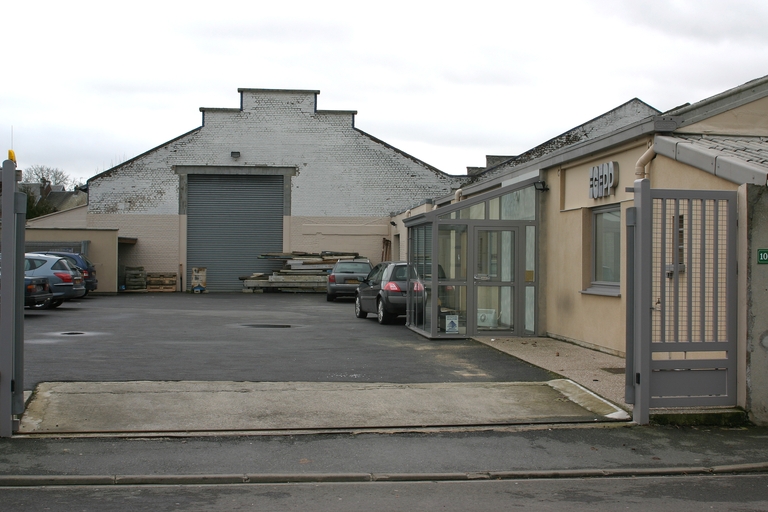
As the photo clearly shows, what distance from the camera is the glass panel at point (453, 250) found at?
1465 cm

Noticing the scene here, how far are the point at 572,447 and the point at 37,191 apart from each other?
241ft

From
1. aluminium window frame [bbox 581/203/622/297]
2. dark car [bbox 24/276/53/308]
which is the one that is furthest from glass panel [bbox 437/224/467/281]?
dark car [bbox 24/276/53/308]

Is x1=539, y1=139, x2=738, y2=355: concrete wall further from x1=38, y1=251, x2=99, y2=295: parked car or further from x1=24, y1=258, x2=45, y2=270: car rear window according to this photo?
x1=38, y1=251, x2=99, y2=295: parked car

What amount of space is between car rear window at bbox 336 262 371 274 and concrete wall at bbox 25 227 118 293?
1004 cm

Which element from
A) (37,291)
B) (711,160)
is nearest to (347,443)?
(711,160)

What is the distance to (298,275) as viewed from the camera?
111 feet

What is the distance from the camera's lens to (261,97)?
118ft

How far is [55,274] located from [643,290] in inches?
694

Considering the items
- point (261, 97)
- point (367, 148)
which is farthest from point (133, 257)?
point (367, 148)

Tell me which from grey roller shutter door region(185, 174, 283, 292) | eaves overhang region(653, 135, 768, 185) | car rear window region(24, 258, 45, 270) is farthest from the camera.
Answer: grey roller shutter door region(185, 174, 283, 292)

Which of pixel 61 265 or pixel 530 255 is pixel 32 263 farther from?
pixel 530 255

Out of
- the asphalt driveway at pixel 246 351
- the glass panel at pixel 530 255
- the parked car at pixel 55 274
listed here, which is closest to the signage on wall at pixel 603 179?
the glass panel at pixel 530 255

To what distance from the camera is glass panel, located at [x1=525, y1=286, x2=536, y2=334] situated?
15.0 m

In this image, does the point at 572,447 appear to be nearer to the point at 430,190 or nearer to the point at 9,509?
the point at 9,509
